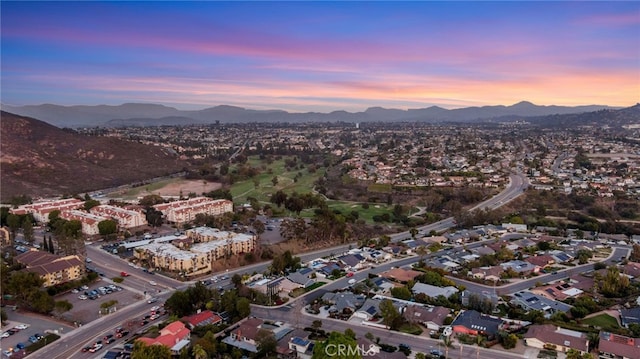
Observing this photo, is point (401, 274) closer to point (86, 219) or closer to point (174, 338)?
point (174, 338)

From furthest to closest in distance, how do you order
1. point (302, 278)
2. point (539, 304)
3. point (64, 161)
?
point (64, 161) → point (302, 278) → point (539, 304)

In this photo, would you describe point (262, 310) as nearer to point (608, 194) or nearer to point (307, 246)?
point (307, 246)

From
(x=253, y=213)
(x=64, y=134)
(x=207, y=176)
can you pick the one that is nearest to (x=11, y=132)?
(x=64, y=134)

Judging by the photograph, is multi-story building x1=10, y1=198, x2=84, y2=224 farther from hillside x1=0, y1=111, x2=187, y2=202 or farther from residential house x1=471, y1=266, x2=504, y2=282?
residential house x1=471, y1=266, x2=504, y2=282

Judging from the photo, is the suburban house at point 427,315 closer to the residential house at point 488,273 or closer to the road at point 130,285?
the road at point 130,285

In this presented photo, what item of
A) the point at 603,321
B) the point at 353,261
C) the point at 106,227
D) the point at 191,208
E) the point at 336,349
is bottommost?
the point at 353,261

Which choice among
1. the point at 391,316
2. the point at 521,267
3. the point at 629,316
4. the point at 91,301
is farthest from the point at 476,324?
the point at 91,301
